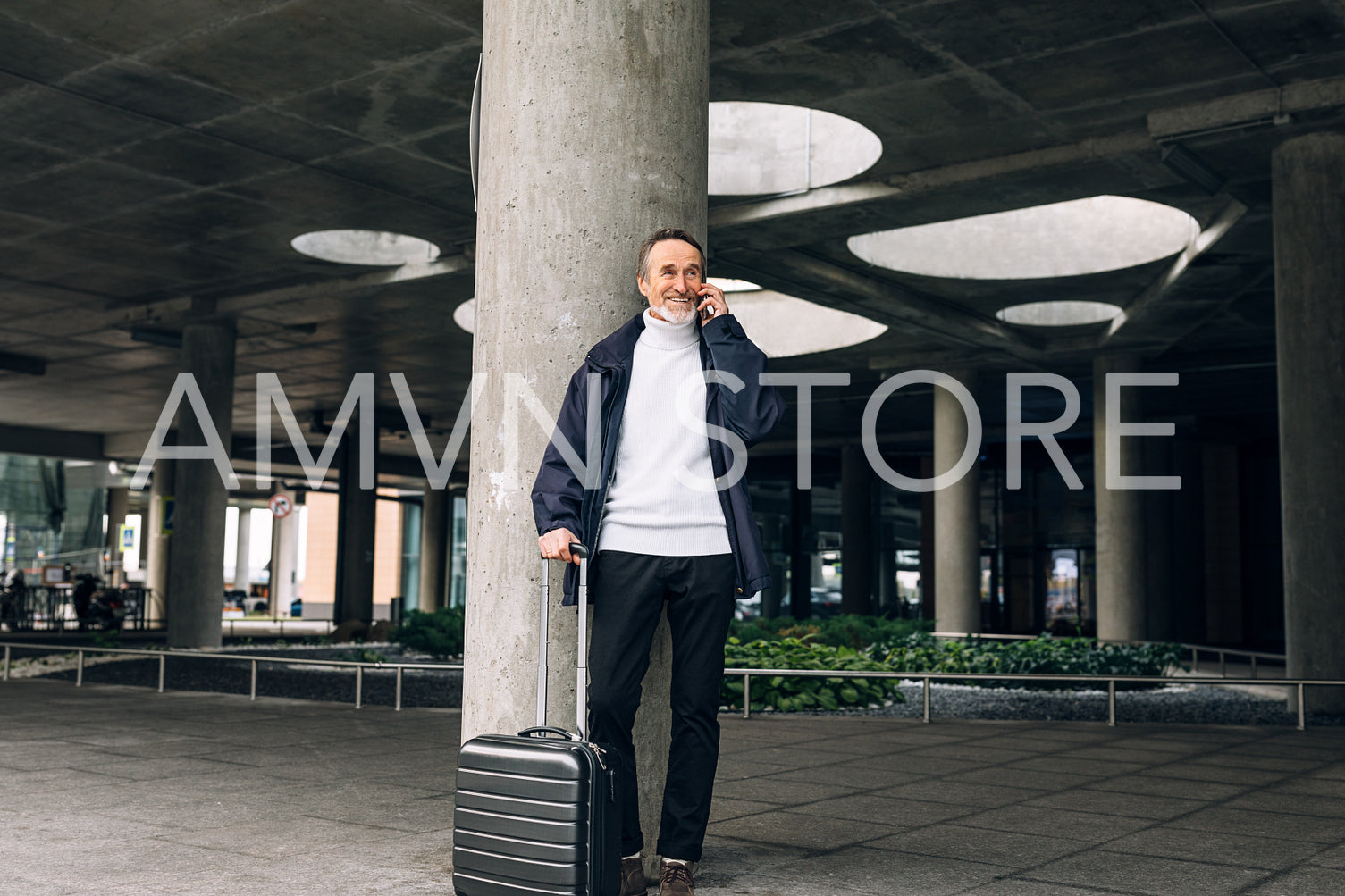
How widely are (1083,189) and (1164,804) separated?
10276mm

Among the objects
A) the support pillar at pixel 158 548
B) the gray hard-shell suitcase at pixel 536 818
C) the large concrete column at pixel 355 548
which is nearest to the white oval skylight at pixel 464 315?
the large concrete column at pixel 355 548

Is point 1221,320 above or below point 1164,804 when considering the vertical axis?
above

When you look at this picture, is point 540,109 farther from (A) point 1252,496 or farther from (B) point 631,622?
(A) point 1252,496

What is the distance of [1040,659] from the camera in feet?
50.4

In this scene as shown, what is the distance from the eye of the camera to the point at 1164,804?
5758 millimetres

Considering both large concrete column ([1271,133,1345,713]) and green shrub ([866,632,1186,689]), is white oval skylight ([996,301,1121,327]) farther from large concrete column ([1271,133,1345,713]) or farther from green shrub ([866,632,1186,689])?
large concrete column ([1271,133,1345,713])

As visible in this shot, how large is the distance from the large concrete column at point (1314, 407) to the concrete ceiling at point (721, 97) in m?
0.62

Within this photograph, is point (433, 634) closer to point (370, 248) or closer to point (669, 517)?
point (370, 248)

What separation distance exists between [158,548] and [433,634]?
21.0 meters

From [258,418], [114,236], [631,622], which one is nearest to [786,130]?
[114,236]

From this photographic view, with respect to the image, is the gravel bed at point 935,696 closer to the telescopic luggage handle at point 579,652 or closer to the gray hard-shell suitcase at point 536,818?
the telescopic luggage handle at point 579,652

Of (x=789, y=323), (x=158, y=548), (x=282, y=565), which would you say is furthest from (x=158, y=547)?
(x=789, y=323)

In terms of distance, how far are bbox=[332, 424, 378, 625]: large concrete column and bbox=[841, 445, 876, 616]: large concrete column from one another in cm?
1386

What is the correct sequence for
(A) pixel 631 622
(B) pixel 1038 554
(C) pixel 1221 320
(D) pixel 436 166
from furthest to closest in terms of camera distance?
(B) pixel 1038 554, (C) pixel 1221 320, (D) pixel 436 166, (A) pixel 631 622
